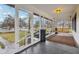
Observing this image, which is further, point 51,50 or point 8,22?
point 51,50

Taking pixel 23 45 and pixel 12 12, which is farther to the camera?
pixel 23 45

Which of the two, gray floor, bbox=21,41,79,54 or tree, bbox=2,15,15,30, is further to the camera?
gray floor, bbox=21,41,79,54

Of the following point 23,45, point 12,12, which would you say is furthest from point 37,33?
point 12,12

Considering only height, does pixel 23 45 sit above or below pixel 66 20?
below

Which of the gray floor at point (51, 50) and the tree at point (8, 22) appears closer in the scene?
the tree at point (8, 22)

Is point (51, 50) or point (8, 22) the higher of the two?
point (8, 22)

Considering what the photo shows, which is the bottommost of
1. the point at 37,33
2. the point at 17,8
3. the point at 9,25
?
the point at 37,33

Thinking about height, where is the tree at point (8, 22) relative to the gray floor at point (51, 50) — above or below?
above

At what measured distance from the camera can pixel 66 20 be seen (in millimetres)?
14406

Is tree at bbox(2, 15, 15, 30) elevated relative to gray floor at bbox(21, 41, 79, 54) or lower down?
elevated
